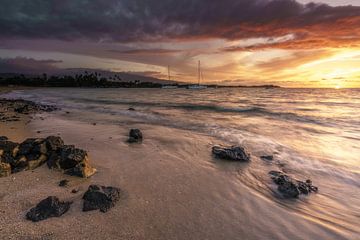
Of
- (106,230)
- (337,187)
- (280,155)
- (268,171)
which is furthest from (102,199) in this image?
(280,155)

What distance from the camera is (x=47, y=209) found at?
4375 millimetres

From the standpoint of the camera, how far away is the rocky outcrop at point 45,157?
6233 millimetres

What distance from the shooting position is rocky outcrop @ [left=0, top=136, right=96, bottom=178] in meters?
6.23

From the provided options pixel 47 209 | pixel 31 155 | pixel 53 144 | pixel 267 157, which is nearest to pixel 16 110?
pixel 53 144

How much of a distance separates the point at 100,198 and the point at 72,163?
6.71ft

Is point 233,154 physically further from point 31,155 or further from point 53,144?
point 31,155

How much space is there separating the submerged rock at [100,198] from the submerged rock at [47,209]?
1.24 ft

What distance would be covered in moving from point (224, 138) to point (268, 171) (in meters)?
4.74

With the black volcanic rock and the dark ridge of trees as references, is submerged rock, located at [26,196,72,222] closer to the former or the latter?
the black volcanic rock

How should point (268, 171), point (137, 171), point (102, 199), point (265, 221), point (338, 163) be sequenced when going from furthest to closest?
point (338, 163) → point (268, 171) → point (137, 171) → point (102, 199) → point (265, 221)

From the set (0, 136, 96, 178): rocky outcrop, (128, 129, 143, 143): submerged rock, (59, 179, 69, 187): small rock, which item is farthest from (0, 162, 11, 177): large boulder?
(128, 129, 143, 143): submerged rock

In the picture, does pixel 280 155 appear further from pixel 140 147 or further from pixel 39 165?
pixel 39 165

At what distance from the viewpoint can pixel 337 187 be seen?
6348 mm

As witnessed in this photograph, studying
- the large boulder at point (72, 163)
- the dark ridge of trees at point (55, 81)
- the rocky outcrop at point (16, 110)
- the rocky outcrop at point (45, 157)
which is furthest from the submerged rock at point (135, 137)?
the dark ridge of trees at point (55, 81)
